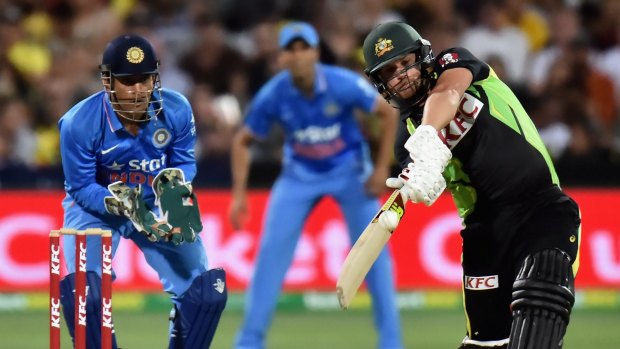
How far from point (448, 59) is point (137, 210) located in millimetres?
1532

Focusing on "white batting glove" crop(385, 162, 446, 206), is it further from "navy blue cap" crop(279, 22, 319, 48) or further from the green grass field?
the green grass field

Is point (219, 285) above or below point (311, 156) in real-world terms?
below

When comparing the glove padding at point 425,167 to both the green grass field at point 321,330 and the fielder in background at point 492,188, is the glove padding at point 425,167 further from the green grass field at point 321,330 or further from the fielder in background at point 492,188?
the green grass field at point 321,330

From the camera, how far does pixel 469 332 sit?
17.8 feet

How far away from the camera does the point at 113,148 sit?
564 centimetres

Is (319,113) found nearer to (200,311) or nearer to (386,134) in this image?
(386,134)

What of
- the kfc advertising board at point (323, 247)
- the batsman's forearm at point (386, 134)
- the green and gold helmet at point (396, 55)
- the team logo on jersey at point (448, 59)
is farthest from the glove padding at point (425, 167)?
the kfc advertising board at point (323, 247)

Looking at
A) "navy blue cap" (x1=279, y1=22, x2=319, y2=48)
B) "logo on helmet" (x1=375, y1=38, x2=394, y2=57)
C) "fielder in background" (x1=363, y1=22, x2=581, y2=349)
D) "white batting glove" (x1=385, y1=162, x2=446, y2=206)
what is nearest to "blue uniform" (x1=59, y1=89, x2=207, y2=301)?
"fielder in background" (x1=363, y1=22, x2=581, y2=349)

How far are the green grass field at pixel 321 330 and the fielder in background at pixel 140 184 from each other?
2465mm

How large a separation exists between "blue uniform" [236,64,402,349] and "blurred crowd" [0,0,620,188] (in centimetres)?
Result: 225

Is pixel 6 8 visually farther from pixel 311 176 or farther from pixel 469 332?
pixel 469 332

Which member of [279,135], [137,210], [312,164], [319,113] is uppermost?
[279,135]

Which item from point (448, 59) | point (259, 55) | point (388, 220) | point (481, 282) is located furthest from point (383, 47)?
point (259, 55)

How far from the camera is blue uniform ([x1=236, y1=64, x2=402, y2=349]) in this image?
312 inches
